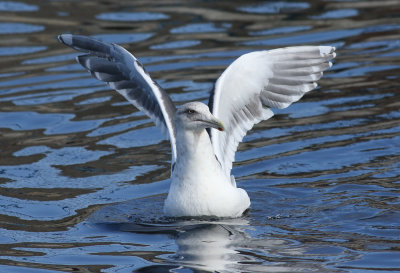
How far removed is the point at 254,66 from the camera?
32.3 feet

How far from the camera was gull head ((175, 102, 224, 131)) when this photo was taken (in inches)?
344

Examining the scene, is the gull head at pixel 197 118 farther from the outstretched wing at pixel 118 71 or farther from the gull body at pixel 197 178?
the outstretched wing at pixel 118 71

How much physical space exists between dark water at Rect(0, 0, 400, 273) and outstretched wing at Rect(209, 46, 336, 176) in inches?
25.5

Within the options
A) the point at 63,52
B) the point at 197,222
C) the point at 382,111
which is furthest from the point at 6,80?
the point at 197,222

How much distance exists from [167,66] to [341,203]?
6556 millimetres

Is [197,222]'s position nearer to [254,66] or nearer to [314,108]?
[254,66]

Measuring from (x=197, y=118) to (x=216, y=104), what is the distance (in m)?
0.90

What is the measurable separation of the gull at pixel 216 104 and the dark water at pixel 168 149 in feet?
0.90

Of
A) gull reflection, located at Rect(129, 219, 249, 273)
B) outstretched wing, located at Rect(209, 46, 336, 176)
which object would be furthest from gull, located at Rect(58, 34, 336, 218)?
gull reflection, located at Rect(129, 219, 249, 273)

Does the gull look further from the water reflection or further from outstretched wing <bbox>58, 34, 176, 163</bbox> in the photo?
the water reflection

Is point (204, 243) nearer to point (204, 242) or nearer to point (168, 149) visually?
point (204, 242)

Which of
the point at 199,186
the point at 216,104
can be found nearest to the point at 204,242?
the point at 199,186

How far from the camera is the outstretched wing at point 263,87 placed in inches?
390

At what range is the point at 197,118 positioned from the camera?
8812 mm
